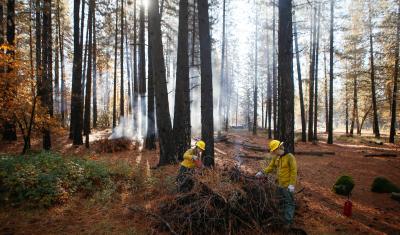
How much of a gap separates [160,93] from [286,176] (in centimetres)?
629

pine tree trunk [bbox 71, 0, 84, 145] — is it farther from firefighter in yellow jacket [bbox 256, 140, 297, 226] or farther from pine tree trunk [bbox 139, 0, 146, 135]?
firefighter in yellow jacket [bbox 256, 140, 297, 226]

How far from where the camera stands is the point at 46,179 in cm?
765

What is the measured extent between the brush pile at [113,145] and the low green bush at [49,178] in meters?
5.29

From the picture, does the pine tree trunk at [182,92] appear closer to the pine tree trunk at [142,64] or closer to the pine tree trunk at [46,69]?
the pine tree trunk at [142,64]

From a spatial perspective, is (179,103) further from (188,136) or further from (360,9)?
(360,9)

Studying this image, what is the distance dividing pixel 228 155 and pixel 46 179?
28.3 feet

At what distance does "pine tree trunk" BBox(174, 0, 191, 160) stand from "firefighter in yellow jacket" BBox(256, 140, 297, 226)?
18.2ft

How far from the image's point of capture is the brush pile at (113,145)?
15172 millimetres

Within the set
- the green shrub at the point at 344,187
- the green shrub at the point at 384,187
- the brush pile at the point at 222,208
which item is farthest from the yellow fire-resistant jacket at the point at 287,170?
the green shrub at the point at 384,187

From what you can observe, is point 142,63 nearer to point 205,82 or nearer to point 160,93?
point 160,93

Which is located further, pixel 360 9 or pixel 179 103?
pixel 360 9

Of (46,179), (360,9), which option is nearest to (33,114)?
(46,179)

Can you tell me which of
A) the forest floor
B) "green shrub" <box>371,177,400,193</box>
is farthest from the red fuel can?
"green shrub" <box>371,177,400,193</box>

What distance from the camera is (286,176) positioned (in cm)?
647
